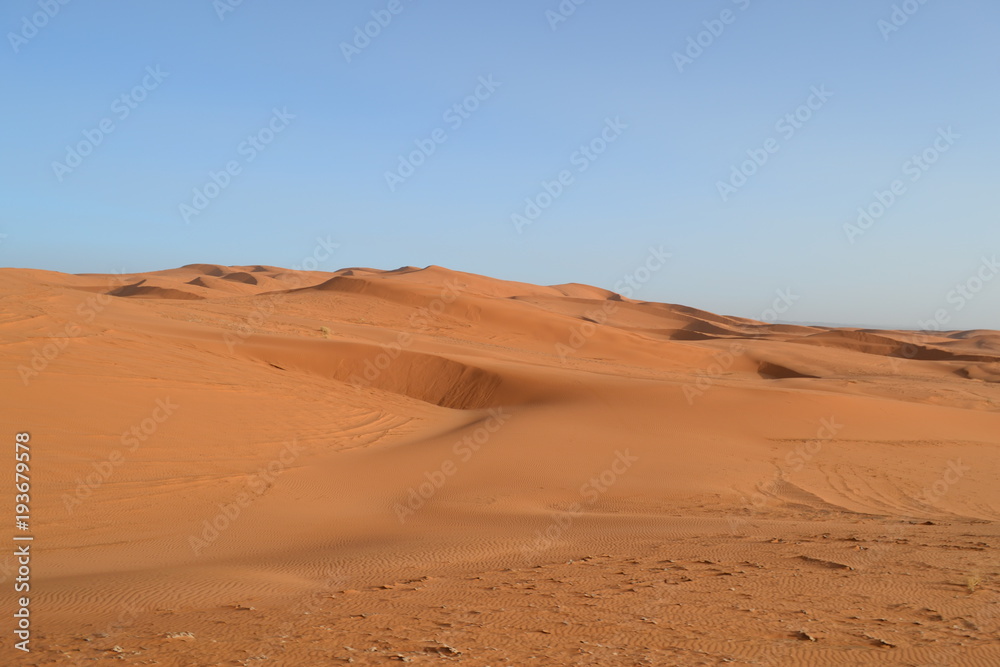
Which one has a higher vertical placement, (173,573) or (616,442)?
(616,442)

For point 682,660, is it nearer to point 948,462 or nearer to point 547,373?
point 948,462

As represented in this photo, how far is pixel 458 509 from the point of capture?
8.08 meters

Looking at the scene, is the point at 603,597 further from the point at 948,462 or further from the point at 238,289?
the point at 238,289

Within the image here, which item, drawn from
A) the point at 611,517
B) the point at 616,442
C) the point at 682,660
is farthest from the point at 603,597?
the point at 616,442

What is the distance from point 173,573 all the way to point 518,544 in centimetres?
300

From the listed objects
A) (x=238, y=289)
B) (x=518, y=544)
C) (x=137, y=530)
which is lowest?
(x=137, y=530)

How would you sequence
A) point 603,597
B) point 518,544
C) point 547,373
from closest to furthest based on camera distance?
point 603,597 → point 518,544 → point 547,373

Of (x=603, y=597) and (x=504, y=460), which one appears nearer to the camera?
(x=603, y=597)

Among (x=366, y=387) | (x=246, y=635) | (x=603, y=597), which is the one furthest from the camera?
(x=366, y=387)

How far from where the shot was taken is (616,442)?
12.0 meters

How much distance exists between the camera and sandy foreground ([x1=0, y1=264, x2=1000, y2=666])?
4.05m

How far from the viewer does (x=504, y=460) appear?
10555 millimetres

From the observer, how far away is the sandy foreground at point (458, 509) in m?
4.05

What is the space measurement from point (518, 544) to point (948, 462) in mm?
10112
